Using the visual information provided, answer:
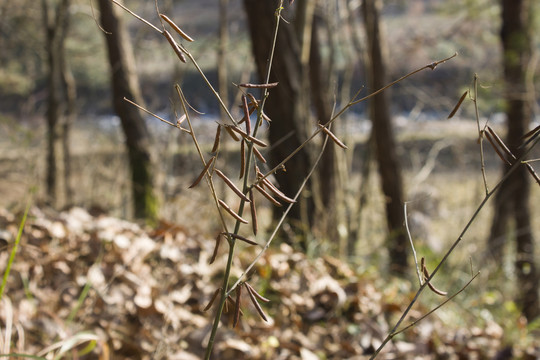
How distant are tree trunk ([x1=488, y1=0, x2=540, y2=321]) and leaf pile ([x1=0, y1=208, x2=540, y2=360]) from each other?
436cm

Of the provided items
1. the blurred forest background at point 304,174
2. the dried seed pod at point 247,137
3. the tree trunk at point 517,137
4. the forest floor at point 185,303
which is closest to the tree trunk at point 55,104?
the blurred forest background at point 304,174

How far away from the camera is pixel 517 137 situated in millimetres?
7945

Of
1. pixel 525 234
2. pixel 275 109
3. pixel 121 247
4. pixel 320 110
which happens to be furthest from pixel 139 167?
pixel 525 234

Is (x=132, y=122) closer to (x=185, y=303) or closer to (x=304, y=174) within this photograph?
(x=304, y=174)

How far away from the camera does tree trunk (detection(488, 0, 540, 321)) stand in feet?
25.0

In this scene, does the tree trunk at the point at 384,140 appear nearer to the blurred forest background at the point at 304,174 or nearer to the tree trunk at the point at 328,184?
the blurred forest background at the point at 304,174

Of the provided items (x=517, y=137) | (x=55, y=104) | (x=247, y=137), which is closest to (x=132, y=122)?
(x=55, y=104)

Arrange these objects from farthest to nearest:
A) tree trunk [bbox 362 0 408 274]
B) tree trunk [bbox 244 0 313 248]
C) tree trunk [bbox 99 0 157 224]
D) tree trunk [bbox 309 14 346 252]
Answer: tree trunk [bbox 362 0 408 274] < tree trunk [bbox 99 0 157 224] < tree trunk [bbox 309 14 346 252] < tree trunk [bbox 244 0 313 248]

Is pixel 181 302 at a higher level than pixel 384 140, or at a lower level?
lower

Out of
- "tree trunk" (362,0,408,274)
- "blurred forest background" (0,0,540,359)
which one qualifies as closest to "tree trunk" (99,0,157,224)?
"blurred forest background" (0,0,540,359)

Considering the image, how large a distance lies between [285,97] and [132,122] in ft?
10.7

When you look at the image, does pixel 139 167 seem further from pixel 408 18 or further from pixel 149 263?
pixel 408 18

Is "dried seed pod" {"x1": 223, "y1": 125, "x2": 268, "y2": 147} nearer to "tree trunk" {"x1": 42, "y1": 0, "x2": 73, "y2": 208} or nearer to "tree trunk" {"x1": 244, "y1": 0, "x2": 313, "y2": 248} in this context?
"tree trunk" {"x1": 244, "y1": 0, "x2": 313, "y2": 248}

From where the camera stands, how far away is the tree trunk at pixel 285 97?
13.4 feet
